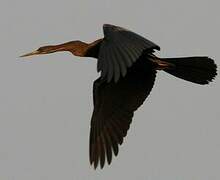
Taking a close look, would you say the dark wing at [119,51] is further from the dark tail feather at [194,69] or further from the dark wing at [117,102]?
the dark tail feather at [194,69]

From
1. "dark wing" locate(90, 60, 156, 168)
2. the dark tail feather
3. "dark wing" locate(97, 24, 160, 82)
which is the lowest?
"dark wing" locate(90, 60, 156, 168)

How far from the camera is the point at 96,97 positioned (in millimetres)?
13555

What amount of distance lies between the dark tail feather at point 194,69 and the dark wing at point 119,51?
1999mm

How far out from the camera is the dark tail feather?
13.5 m

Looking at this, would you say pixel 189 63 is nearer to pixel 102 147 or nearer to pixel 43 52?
pixel 102 147

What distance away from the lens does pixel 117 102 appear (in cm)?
1355

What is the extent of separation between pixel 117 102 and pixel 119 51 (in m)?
→ 2.76

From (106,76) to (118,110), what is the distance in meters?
3.19

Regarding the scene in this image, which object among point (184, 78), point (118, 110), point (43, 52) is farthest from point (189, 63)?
point (43, 52)

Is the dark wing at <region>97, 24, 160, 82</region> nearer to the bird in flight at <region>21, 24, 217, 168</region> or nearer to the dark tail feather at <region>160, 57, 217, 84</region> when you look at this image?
the bird in flight at <region>21, 24, 217, 168</region>

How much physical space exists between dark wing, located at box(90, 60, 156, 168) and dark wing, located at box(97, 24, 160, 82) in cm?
179

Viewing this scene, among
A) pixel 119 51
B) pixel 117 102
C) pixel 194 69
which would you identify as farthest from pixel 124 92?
pixel 119 51

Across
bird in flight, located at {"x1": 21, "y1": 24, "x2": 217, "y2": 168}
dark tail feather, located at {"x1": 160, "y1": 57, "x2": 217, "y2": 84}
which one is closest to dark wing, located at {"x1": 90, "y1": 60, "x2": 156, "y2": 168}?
bird in flight, located at {"x1": 21, "y1": 24, "x2": 217, "y2": 168}

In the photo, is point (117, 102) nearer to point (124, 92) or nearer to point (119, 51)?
point (124, 92)
